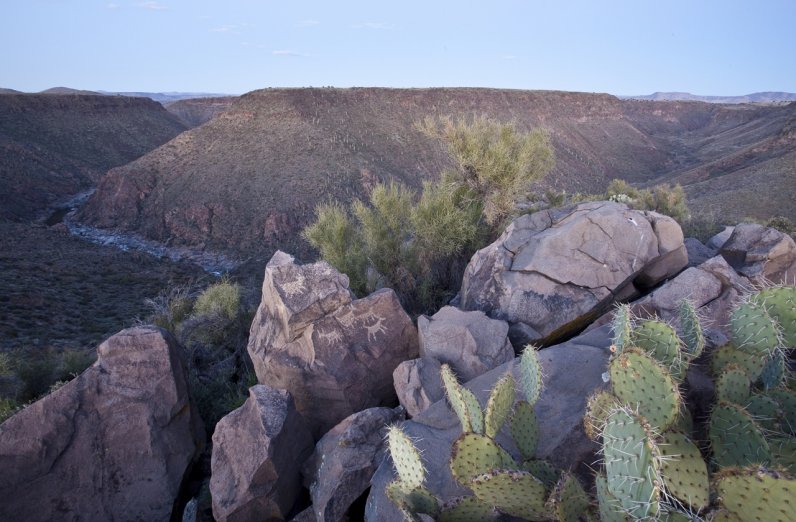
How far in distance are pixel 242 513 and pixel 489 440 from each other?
2.84 meters

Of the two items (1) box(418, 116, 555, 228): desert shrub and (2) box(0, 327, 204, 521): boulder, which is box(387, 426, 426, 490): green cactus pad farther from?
(1) box(418, 116, 555, 228): desert shrub

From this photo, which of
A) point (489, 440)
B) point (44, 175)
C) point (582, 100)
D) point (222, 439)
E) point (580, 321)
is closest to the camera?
point (489, 440)

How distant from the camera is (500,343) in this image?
6.09 m

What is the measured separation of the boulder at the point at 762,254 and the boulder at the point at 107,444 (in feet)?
24.5

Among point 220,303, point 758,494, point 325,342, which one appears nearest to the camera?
point 758,494

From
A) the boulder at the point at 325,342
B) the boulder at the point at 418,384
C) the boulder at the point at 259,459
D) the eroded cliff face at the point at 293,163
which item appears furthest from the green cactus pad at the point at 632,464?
the eroded cliff face at the point at 293,163

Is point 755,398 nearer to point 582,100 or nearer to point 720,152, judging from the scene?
point 720,152

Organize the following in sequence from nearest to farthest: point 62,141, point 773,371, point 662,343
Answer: point 662,343 → point 773,371 → point 62,141

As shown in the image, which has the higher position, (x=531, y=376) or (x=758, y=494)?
(x=758, y=494)

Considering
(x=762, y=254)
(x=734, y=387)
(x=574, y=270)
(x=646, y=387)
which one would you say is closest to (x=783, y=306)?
(x=734, y=387)

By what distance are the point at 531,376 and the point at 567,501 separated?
120cm

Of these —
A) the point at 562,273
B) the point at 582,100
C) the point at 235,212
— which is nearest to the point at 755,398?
the point at 562,273

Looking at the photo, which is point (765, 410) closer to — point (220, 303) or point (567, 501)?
point (567, 501)

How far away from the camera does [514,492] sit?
2.93 meters
